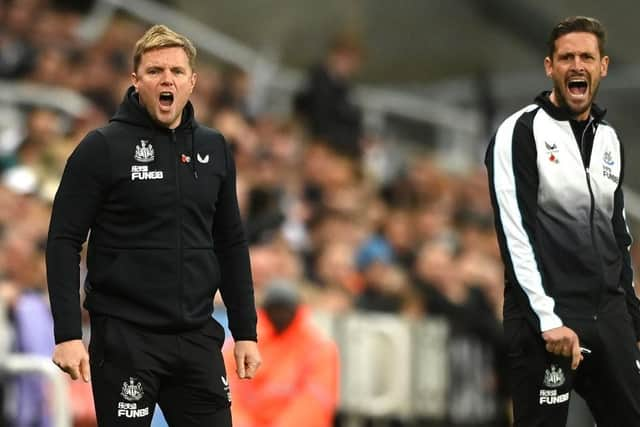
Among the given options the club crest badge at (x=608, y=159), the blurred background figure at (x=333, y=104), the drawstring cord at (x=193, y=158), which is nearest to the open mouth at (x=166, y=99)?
the drawstring cord at (x=193, y=158)

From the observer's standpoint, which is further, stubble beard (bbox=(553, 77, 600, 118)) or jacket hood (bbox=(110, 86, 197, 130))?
stubble beard (bbox=(553, 77, 600, 118))

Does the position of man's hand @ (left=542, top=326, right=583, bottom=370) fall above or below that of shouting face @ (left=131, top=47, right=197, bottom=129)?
below

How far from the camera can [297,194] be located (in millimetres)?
16062

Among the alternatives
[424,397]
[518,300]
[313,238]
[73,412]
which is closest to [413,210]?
[313,238]

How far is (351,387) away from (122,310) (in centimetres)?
598

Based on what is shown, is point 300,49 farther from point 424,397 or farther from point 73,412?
point 73,412

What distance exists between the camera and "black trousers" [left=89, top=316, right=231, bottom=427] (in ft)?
23.5

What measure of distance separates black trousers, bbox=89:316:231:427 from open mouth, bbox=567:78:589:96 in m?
1.97

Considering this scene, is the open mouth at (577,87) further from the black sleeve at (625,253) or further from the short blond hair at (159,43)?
the short blond hair at (159,43)

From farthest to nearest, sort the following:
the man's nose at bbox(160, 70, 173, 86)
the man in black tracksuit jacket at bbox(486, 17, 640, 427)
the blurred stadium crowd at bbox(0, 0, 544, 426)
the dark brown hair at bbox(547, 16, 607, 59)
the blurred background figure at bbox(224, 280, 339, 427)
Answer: the blurred stadium crowd at bbox(0, 0, 544, 426)
the blurred background figure at bbox(224, 280, 339, 427)
the dark brown hair at bbox(547, 16, 607, 59)
the man in black tracksuit jacket at bbox(486, 17, 640, 427)
the man's nose at bbox(160, 70, 173, 86)

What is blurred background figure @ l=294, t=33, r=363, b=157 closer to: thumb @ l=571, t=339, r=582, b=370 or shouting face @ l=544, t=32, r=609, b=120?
shouting face @ l=544, t=32, r=609, b=120

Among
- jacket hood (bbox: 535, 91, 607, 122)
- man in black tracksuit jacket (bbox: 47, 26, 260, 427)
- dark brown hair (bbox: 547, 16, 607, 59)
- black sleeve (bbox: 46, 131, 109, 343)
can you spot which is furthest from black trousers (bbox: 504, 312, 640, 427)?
black sleeve (bbox: 46, 131, 109, 343)

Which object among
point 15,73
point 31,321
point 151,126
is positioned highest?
point 15,73

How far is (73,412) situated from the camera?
11.5 metres
